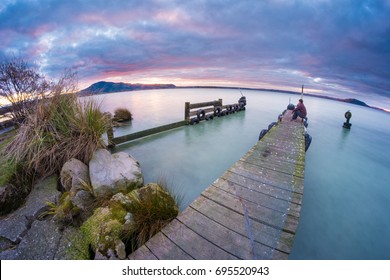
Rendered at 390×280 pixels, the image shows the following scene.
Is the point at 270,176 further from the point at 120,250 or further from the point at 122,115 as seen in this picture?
the point at 122,115

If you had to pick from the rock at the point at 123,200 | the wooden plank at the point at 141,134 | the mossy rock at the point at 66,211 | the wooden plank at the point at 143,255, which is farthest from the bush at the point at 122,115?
the wooden plank at the point at 143,255

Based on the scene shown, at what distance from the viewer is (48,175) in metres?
4.13

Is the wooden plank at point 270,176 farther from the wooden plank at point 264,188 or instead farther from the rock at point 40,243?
the rock at point 40,243

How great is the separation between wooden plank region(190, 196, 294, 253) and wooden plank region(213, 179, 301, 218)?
1.52 feet

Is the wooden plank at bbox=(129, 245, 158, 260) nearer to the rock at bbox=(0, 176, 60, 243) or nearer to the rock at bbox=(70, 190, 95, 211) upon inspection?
the rock at bbox=(70, 190, 95, 211)

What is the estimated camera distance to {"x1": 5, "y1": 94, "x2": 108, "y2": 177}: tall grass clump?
404 cm

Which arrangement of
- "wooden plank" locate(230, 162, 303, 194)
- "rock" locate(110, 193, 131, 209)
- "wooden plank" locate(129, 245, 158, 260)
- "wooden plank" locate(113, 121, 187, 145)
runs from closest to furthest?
Answer: "wooden plank" locate(129, 245, 158, 260)
"rock" locate(110, 193, 131, 209)
"wooden plank" locate(230, 162, 303, 194)
"wooden plank" locate(113, 121, 187, 145)

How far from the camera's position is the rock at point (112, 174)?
3.58 meters

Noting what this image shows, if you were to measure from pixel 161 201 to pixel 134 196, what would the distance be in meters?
0.49

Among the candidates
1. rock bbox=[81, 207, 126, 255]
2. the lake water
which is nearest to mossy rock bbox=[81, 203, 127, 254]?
rock bbox=[81, 207, 126, 255]

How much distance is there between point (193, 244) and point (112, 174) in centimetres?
255

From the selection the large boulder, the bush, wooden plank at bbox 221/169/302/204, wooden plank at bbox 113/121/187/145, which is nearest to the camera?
wooden plank at bbox 221/169/302/204
